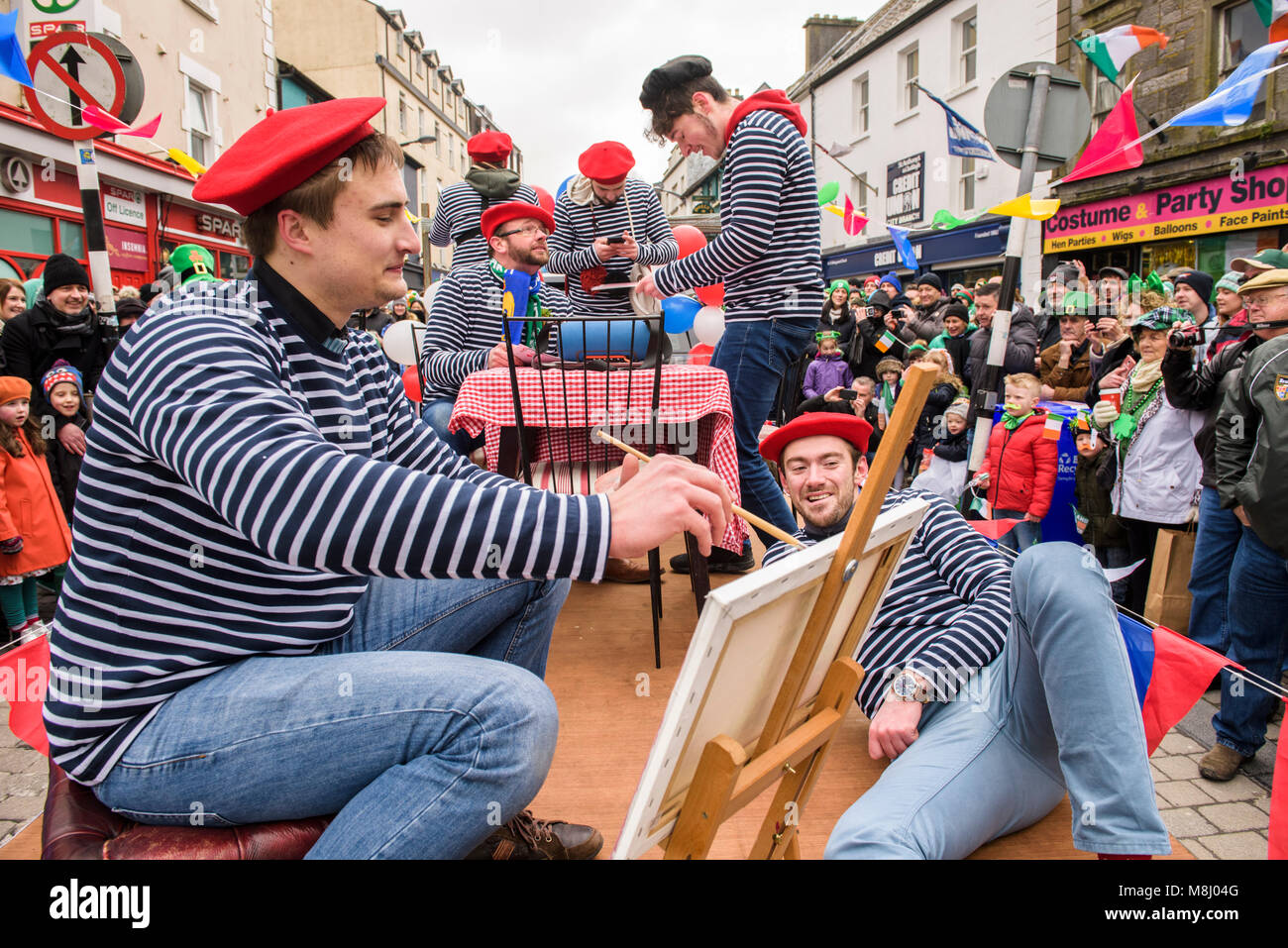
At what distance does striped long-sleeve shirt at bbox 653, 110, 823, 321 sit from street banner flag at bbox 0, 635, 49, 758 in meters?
2.49

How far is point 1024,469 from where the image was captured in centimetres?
477

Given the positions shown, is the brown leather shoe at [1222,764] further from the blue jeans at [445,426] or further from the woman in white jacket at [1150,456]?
the blue jeans at [445,426]

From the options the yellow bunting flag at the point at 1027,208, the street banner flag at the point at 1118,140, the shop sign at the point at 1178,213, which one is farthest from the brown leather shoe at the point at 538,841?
the shop sign at the point at 1178,213

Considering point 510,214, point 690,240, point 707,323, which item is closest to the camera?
point 510,214

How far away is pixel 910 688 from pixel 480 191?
12.9 ft

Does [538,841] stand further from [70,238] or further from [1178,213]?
[1178,213]

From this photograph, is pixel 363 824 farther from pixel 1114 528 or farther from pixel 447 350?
pixel 1114 528

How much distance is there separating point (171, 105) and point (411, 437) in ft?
47.1

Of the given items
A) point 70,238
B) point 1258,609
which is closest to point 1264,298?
point 1258,609

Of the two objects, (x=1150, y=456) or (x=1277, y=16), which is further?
(x=1150, y=456)

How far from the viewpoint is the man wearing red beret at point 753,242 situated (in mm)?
3291

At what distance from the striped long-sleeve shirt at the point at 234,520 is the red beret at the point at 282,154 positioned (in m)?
0.15
